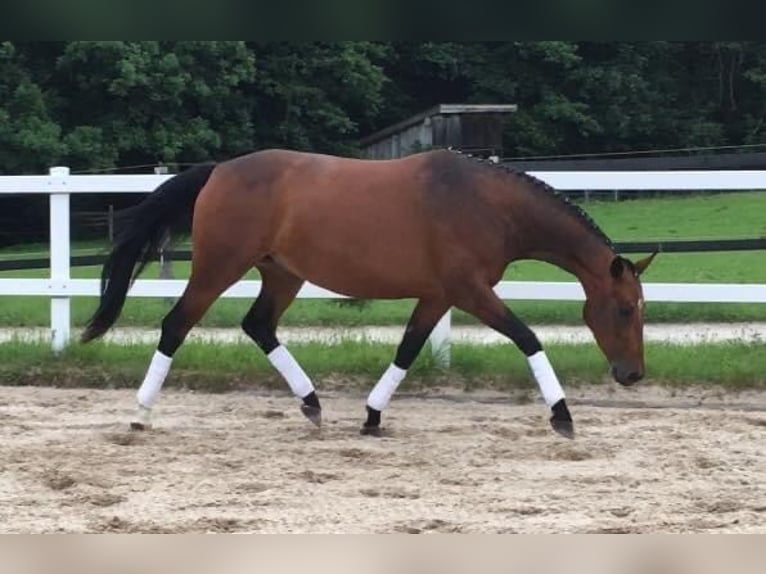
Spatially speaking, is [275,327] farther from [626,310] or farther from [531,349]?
[626,310]

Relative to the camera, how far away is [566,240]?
5270 millimetres

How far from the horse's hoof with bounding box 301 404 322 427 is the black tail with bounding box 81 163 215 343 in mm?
1182

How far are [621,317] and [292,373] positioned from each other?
1.77 m

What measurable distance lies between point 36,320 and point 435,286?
5.42 m

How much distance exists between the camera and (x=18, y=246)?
55.5 feet

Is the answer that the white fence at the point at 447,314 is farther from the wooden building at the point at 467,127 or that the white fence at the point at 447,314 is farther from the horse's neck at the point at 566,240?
the wooden building at the point at 467,127

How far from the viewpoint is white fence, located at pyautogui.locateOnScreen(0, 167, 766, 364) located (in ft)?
21.9

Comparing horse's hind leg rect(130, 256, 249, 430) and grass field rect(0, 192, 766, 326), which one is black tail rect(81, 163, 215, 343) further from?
grass field rect(0, 192, 766, 326)

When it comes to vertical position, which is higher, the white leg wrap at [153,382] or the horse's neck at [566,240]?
the horse's neck at [566,240]

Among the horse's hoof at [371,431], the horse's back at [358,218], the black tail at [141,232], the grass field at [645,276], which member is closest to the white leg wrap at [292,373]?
the horse's hoof at [371,431]

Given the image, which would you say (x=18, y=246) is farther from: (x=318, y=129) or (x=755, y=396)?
(x=755, y=396)

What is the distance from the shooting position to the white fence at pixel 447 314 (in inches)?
262

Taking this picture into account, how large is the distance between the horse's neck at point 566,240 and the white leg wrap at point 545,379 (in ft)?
1.91
